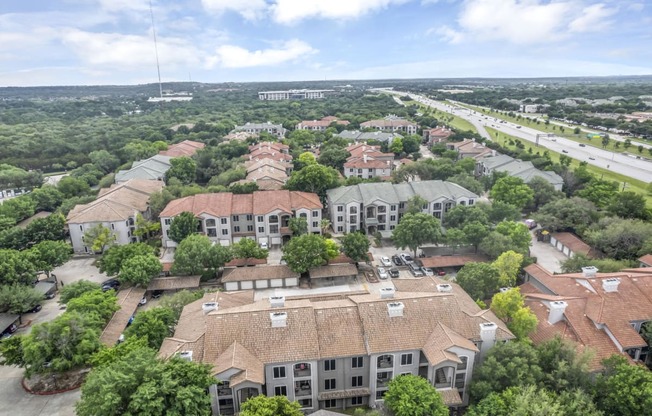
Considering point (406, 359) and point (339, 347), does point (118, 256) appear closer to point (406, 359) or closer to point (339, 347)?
point (339, 347)

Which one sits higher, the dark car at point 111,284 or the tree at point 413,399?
the tree at point 413,399

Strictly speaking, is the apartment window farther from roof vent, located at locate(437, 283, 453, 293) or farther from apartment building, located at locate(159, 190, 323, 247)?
apartment building, located at locate(159, 190, 323, 247)

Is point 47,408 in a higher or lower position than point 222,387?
lower

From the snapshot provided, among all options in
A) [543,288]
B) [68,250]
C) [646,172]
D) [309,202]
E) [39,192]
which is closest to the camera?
[543,288]

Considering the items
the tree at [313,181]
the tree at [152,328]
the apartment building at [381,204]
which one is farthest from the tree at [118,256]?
the apartment building at [381,204]

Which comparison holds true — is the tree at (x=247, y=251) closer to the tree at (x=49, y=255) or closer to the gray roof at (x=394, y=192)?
the gray roof at (x=394, y=192)

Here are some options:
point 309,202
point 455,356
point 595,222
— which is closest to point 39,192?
point 309,202

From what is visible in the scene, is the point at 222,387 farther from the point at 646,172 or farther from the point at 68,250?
the point at 646,172
